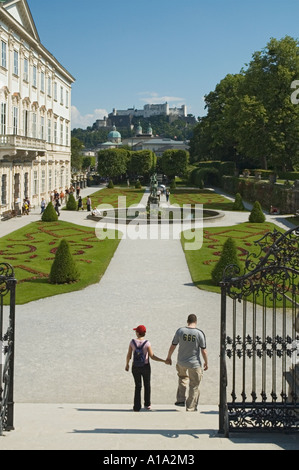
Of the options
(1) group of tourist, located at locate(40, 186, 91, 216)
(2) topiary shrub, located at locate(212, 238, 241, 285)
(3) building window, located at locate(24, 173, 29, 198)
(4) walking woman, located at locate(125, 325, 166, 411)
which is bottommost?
(4) walking woman, located at locate(125, 325, 166, 411)

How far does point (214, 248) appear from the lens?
23.6 metres

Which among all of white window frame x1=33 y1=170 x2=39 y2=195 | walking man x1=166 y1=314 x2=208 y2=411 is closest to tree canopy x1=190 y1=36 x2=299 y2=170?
white window frame x1=33 y1=170 x2=39 y2=195

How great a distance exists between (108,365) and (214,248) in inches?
551

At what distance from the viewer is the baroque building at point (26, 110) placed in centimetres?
3397

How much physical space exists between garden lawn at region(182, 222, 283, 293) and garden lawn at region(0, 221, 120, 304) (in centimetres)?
339

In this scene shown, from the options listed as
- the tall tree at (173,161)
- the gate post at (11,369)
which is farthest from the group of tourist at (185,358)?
the tall tree at (173,161)

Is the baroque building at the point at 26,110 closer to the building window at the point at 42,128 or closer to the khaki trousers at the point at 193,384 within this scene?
the building window at the point at 42,128

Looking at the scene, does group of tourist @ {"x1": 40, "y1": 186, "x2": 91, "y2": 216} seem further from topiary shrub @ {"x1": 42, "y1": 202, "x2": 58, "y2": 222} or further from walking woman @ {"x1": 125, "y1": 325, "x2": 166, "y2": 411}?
walking woman @ {"x1": 125, "y1": 325, "x2": 166, "y2": 411}

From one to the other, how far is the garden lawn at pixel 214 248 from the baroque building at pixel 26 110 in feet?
47.0

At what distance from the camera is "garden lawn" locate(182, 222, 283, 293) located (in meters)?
18.0

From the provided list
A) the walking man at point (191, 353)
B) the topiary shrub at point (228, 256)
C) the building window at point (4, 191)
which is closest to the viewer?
the walking man at point (191, 353)

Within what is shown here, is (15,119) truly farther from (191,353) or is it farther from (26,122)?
(191,353)

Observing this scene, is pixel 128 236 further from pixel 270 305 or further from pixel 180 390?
pixel 180 390

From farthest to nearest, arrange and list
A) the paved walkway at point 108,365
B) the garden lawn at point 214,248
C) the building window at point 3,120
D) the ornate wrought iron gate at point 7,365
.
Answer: the building window at point 3,120
the garden lawn at point 214,248
the ornate wrought iron gate at point 7,365
the paved walkway at point 108,365
